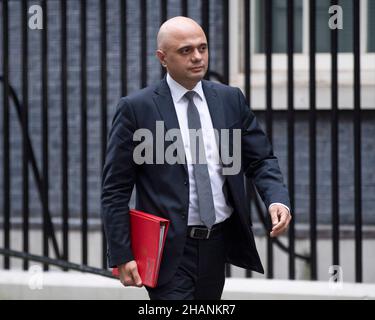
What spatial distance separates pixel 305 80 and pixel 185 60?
382 centimetres

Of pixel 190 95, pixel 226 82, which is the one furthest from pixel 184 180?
pixel 226 82

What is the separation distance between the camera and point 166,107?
4.90 metres

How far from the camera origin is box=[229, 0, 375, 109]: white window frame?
27.8 ft

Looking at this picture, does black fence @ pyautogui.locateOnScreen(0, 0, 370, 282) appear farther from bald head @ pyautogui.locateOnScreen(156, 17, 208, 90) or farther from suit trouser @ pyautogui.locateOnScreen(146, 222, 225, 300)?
bald head @ pyautogui.locateOnScreen(156, 17, 208, 90)

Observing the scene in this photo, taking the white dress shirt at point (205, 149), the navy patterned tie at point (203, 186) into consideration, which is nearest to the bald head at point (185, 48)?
the white dress shirt at point (205, 149)

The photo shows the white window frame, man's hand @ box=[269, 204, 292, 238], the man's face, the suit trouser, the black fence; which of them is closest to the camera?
man's hand @ box=[269, 204, 292, 238]

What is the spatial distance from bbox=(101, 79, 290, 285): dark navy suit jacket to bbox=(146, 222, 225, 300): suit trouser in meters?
0.05

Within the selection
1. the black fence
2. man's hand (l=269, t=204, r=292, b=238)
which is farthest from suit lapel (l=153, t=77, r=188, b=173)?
the black fence

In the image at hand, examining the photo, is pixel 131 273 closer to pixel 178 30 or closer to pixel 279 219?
pixel 279 219

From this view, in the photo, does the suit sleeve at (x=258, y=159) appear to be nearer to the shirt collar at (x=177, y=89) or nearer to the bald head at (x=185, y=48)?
the shirt collar at (x=177, y=89)

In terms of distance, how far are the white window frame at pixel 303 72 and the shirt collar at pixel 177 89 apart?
11.8 ft

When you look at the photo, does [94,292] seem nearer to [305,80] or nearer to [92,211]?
[92,211]

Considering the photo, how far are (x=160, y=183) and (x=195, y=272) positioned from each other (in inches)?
15.7

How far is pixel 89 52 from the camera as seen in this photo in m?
8.98
